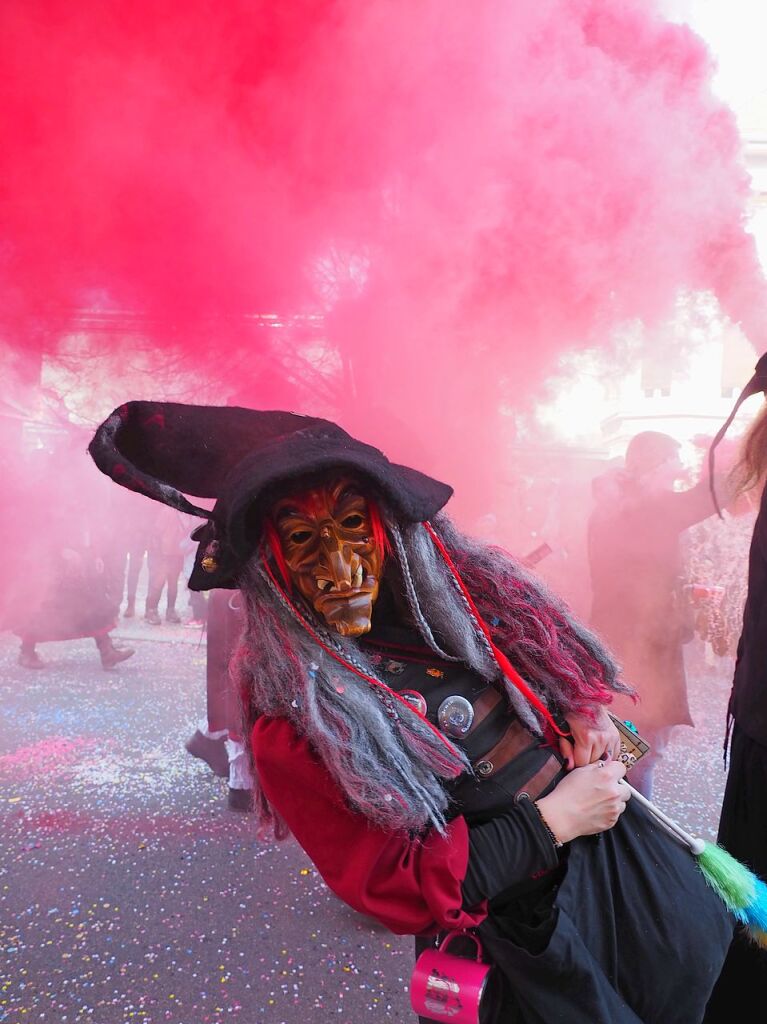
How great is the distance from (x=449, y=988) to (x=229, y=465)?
1.03 metres

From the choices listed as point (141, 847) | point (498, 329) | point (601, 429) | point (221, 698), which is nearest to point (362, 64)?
point (498, 329)

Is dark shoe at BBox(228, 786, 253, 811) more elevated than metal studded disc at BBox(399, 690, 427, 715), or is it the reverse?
metal studded disc at BBox(399, 690, 427, 715)

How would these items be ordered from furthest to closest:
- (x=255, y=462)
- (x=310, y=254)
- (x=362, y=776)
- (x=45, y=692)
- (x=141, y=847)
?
(x=45, y=692) < (x=141, y=847) < (x=310, y=254) < (x=255, y=462) < (x=362, y=776)

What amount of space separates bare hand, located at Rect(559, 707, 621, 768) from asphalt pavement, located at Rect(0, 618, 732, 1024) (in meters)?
1.41

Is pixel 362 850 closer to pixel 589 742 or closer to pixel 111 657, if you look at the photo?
pixel 589 742

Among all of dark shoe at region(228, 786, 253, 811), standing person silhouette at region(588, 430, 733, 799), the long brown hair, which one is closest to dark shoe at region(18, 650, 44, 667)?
dark shoe at region(228, 786, 253, 811)

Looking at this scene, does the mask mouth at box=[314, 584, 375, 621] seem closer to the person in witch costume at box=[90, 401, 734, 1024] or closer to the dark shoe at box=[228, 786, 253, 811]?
the person in witch costume at box=[90, 401, 734, 1024]

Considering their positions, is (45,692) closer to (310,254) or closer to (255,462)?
(310,254)

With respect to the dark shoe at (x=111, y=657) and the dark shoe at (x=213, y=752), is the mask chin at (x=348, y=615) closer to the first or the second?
the dark shoe at (x=213, y=752)

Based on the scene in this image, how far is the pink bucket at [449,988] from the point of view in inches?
41.8

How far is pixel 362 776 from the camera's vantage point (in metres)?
1.04

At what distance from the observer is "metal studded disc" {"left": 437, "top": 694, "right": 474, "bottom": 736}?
4.01 ft

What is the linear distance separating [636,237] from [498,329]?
60cm

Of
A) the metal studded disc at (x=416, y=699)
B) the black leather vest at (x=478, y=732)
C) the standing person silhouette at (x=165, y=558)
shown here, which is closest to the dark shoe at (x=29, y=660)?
the standing person silhouette at (x=165, y=558)
